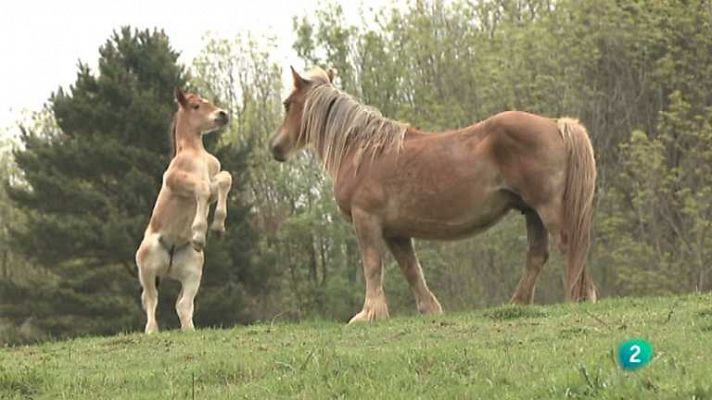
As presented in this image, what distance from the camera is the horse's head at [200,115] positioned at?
12797 millimetres

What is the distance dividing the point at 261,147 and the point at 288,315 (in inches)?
279

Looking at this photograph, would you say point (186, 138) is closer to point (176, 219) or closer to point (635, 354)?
point (176, 219)

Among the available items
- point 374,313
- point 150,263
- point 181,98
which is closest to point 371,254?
point 374,313

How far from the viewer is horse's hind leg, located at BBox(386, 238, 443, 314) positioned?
1160 centimetres

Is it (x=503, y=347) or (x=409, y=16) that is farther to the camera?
(x=409, y=16)

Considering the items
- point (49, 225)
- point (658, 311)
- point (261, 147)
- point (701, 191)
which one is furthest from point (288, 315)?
point (658, 311)

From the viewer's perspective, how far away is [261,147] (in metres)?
41.6

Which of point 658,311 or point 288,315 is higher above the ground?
point 658,311

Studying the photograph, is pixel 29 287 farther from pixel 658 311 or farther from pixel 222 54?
pixel 658 311

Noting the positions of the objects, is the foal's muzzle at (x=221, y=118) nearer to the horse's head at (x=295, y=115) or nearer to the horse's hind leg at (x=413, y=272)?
the horse's head at (x=295, y=115)

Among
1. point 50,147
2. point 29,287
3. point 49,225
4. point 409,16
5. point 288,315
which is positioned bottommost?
point 288,315

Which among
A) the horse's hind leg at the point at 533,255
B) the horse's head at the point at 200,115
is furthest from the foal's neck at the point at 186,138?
the horse's hind leg at the point at 533,255

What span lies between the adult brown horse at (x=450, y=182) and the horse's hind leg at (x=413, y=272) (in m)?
0.01

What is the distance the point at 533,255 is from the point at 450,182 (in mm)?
1339
